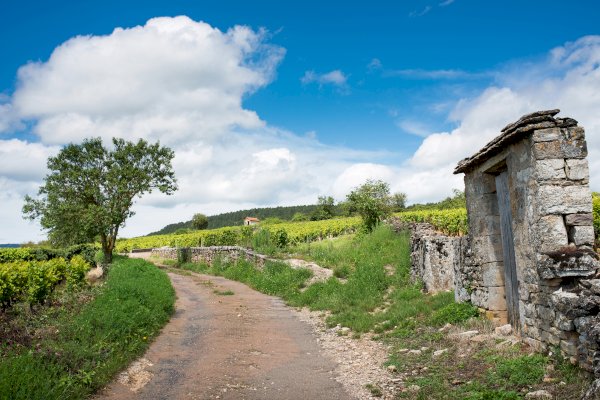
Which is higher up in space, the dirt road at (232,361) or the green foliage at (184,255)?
the green foliage at (184,255)

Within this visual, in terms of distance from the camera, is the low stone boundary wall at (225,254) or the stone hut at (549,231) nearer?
the stone hut at (549,231)

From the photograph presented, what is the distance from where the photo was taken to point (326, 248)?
22.4 meters

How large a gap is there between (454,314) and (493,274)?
3.95 ft

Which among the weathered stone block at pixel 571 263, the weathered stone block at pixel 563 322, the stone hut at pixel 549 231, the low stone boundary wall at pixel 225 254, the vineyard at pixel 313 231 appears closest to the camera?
the weathered stone block at pixel 563 322

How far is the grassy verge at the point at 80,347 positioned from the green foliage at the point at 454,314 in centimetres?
610

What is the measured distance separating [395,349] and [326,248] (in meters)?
13.9

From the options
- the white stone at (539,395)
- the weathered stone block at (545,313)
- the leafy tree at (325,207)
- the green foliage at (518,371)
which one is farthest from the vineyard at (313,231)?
the leafy tree at (325,207)

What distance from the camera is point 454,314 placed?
9.50 m

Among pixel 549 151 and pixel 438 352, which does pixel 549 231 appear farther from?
pixel 438 352

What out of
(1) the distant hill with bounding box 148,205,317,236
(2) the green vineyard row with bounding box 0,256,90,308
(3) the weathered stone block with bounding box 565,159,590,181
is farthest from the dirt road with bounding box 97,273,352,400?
(1) the distant hill with bounding box 148,205,317,236

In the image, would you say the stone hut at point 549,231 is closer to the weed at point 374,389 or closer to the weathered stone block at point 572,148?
the weathered stone block at point 572,148

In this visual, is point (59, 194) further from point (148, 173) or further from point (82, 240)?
point (148, 173)

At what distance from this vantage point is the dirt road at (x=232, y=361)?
6.64 metres

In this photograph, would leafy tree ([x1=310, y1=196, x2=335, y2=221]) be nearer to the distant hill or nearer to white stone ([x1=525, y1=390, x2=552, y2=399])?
the distant hill
